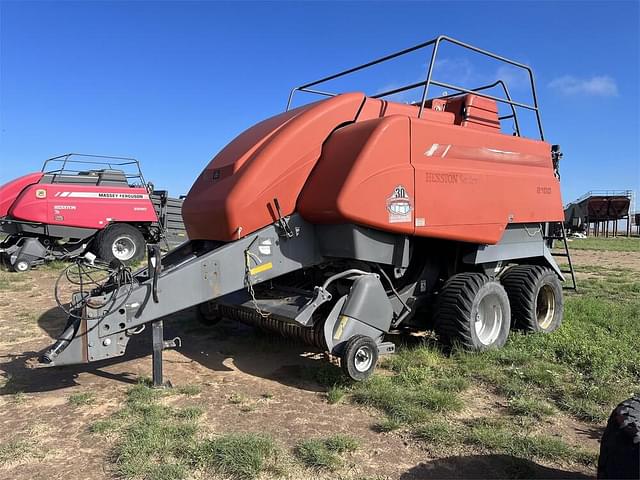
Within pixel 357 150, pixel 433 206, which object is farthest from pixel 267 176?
pixel 433 206

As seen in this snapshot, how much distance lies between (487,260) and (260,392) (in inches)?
112

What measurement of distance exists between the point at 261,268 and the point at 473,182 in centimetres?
229

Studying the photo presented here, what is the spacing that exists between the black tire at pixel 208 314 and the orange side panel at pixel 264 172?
1.25 metres

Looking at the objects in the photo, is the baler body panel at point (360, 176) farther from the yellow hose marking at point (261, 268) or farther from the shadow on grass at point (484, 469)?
the shadow on grass at point (484, 469)

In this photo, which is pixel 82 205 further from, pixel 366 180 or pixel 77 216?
pixel 366 180

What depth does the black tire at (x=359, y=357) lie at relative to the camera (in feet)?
13.9

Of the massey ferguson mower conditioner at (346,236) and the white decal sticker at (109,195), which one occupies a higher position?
the white decal sticker at (109,195)

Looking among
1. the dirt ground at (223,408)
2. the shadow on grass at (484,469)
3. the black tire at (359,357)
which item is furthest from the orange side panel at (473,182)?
the shadow on grass at (484,469)

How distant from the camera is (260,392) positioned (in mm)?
4348

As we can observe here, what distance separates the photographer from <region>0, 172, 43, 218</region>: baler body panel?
1109 centimetres

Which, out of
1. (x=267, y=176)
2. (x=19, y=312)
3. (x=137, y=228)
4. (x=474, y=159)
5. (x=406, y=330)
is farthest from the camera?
(x=137, y=228)

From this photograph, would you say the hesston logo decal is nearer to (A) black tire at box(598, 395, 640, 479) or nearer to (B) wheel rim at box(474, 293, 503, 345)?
(B) wheel rim at box(474, 293, 503, 345)

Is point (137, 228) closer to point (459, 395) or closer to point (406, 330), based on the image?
point (406, 330)

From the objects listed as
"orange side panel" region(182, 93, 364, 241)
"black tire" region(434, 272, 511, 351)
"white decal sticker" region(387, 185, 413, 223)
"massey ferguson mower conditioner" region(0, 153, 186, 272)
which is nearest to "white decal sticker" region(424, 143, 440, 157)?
"white decal sticker" region(387, 185, 413, 223)
